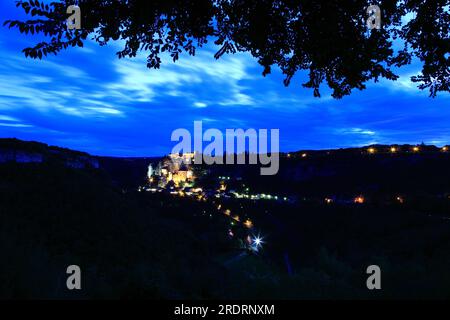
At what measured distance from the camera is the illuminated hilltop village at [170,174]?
12876cm

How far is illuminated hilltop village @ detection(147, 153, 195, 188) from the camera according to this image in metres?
129

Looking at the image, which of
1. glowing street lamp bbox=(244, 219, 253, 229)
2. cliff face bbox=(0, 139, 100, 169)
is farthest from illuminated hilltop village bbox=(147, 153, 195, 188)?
glowing street lamp bbox=(244, 219, 253, 229)

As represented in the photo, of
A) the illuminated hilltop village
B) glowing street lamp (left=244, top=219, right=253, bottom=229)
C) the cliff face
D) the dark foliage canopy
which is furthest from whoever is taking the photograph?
the illuminated hilltop village

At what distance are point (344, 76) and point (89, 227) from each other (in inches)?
1438

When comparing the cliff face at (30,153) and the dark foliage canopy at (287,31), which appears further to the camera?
the cliff face at (30,153)

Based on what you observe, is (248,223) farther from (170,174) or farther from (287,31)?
(170,174)

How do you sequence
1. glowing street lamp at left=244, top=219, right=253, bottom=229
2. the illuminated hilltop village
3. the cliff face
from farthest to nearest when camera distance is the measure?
the illuminated hilltop village → glowing street lamp at left=244, top=219, right=253, bottom=229 → the cliff face

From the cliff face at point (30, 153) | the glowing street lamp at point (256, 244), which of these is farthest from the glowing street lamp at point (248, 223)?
the cliff face at point (30, 153)

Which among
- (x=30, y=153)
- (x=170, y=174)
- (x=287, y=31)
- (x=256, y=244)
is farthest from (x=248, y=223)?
(x=170, y=174)

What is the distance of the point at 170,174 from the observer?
143 metres

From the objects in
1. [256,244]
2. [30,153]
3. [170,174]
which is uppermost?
[170,174]

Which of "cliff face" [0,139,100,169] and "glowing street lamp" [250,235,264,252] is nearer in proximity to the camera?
"glowing street lamp" [250,235,264,252]

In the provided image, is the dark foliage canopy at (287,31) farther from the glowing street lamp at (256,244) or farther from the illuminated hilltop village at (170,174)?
the illuminated hilltop village at (170,174)

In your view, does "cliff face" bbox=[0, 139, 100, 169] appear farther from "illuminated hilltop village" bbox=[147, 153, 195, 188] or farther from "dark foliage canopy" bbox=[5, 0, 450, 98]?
"illuminated hilltop village" bbox=[147, 153, 195, 188]
